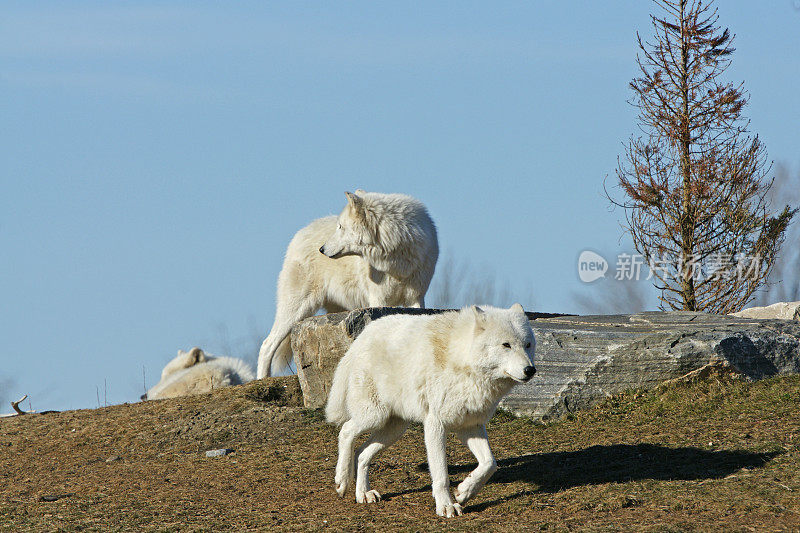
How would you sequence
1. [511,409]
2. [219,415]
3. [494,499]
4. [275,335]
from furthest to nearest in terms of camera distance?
1. [275,335]
2. [219,415]
3. [511,409]
4. [494,499]

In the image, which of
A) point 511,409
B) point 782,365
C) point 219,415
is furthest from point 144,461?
point 782,365

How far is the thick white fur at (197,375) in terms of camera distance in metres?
14.5

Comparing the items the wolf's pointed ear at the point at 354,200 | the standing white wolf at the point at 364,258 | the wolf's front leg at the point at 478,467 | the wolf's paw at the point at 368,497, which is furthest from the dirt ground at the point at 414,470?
the wolf's pointed ear at the point at 354,200

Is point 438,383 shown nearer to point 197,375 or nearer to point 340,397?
point 340,397

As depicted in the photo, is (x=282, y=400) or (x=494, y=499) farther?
(x=282, y=400)

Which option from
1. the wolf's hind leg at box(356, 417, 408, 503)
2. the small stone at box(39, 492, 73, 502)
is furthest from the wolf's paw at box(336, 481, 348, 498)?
the small stone at box(39, 492, 73, 502)

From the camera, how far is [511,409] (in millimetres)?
9367

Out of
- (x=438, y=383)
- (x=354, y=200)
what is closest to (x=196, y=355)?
(x=354, y=200)

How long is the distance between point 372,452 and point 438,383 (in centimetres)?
93

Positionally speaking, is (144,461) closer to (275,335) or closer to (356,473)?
(356,473)

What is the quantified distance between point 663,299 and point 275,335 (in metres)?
7.50

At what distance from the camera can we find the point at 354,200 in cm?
1202

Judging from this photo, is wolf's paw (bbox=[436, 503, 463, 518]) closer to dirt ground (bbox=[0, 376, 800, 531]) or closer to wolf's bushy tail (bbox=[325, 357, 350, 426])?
dirt ground (bbox=[0, 376, 800, 531])

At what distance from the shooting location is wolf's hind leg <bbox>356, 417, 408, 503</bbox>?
265 inches
